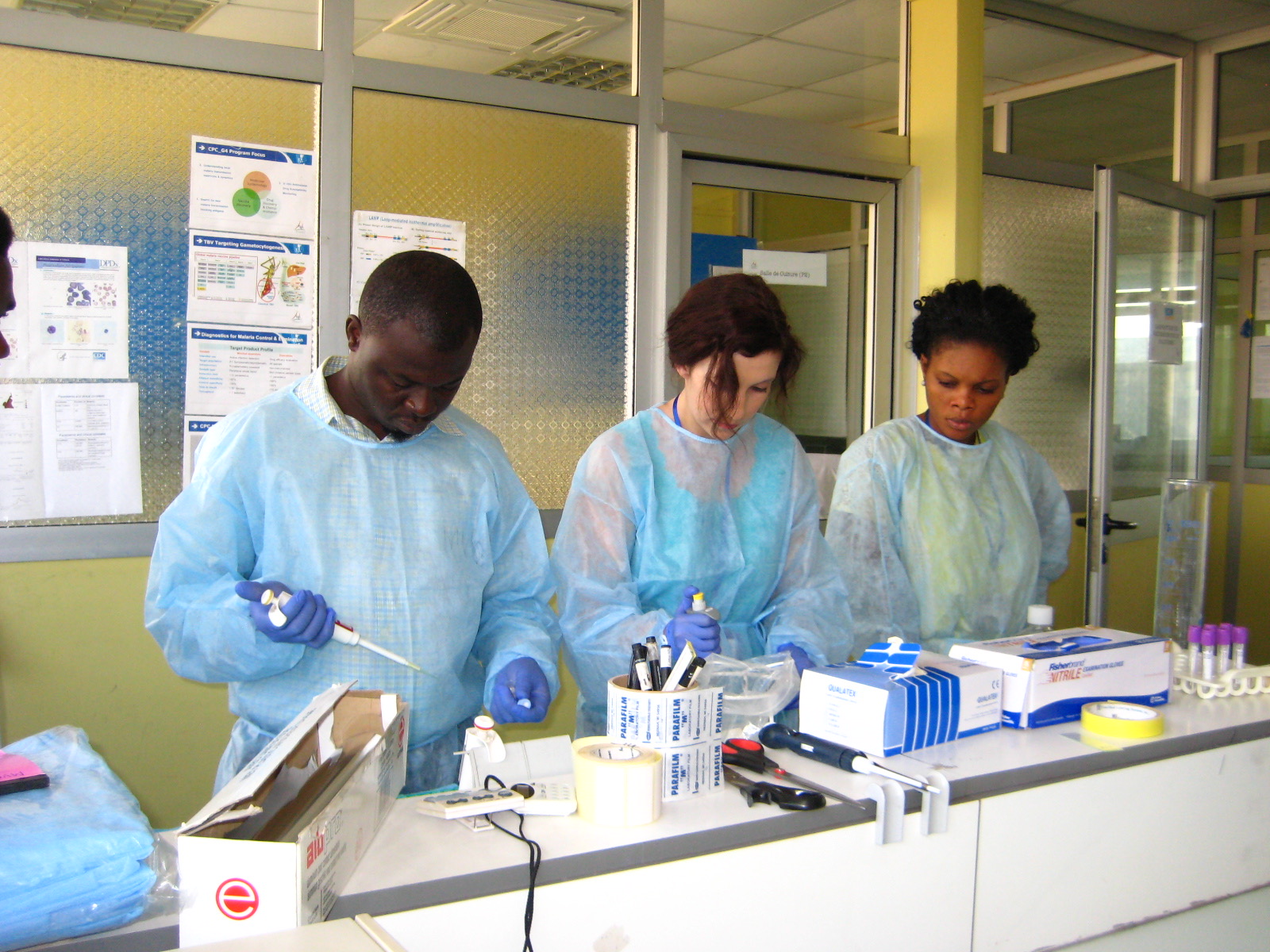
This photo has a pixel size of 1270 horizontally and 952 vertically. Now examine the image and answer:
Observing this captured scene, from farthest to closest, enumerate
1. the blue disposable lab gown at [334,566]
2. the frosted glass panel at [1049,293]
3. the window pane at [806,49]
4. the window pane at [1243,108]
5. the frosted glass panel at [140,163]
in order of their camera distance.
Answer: the window pane at [1243,108] → the frosted glass panel at [1049,293] → the window pane at [806,49] → the frosted glass panel at [140,163] → the blue disposable lab gown at [334,566]

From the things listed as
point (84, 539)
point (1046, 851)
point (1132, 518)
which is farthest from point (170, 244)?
point (1132, 518)

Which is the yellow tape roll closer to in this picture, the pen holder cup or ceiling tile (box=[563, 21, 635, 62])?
the pen holder cup

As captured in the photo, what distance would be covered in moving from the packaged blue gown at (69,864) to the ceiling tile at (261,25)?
2057mm

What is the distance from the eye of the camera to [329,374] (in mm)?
1747

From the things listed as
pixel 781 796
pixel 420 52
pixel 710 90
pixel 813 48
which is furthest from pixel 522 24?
pixel 781 796

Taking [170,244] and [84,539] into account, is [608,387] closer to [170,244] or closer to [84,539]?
[170,244]

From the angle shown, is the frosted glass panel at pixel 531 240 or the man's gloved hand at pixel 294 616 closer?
the man's gloved hand at pixel 294 616

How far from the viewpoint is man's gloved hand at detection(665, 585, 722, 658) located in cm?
159

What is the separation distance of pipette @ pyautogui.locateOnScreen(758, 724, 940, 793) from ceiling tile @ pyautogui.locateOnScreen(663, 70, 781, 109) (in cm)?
224

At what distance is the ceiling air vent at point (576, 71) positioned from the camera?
3.04 m

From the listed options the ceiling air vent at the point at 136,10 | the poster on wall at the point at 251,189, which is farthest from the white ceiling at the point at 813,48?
the poster on wall at the point at 251,189

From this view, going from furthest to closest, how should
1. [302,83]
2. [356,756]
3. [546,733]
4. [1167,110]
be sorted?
[1167,110] → [546,733] → [302,83] → [356,756]

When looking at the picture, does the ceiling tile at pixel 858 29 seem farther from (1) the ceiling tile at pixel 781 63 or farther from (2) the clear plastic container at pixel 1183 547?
(2) the clear plastic container at pixel 1183 547

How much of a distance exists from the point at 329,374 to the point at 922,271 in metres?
2.53
